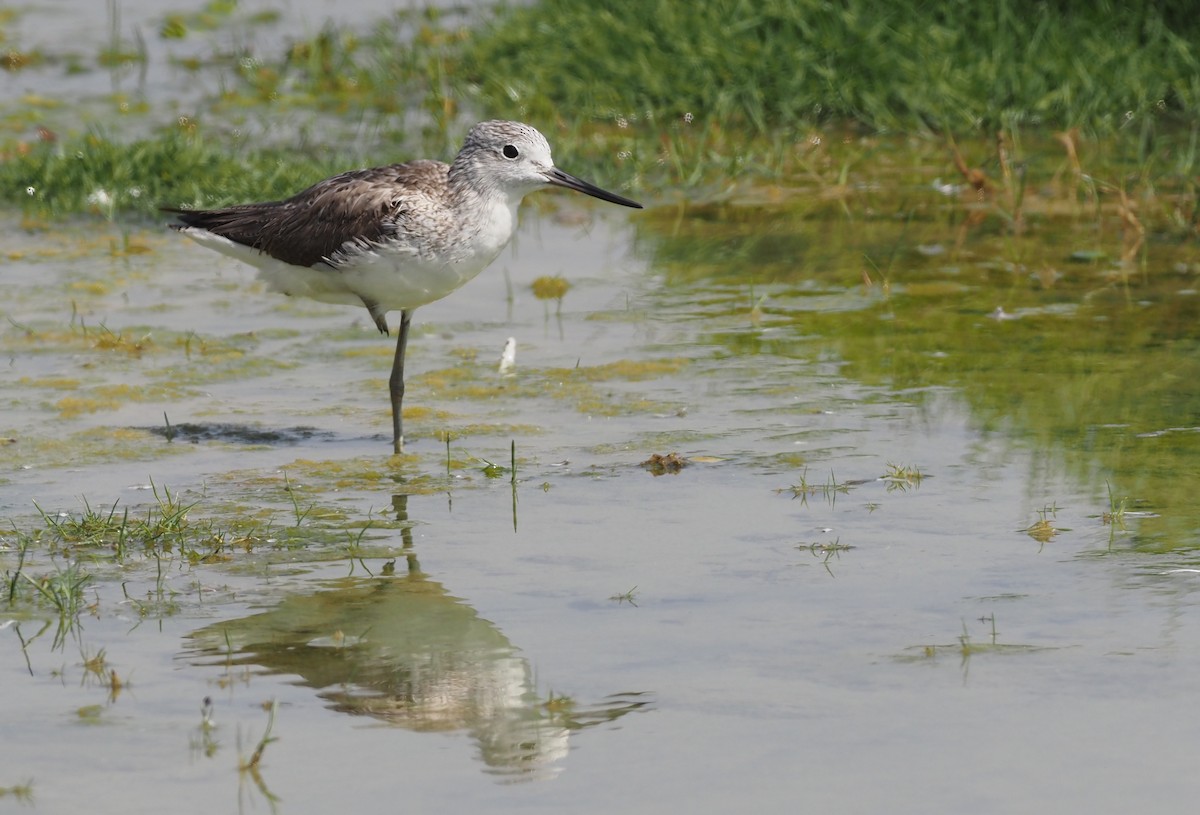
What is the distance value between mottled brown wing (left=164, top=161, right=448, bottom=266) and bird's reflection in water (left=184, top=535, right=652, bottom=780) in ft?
7.03

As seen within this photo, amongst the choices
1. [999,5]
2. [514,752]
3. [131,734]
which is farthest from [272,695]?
[999,5]

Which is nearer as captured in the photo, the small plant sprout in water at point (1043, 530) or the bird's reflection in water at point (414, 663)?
the bird's reflection in water at point (414, 663)

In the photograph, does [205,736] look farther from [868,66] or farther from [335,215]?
[868,66]

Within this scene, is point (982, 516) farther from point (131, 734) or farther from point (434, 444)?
point (131, 734)

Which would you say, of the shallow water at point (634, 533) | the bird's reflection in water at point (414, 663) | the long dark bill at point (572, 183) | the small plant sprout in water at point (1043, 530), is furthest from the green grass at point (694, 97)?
the bird's reflection in water at point (414, 663)

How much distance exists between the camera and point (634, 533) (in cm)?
670

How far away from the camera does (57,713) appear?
515cm

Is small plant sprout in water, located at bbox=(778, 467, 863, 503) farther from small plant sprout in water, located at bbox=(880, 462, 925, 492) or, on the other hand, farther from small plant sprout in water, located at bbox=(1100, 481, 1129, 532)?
small plant sprout in water, located at bbox=(1100, 481, 1129, 532)

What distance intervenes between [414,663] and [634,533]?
1366mm

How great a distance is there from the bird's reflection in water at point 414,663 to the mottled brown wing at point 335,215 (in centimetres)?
214

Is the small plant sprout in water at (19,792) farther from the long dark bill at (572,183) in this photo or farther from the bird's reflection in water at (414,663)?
the long dark bill at (572,183)

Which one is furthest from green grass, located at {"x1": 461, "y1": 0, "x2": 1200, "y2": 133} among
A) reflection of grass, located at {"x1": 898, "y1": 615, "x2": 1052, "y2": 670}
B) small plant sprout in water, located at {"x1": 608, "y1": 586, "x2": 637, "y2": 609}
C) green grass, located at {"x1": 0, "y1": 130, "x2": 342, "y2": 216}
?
reflection of grass, located at {"x1": 898, "y1": 615, "x2": 1052, "y2": 670}

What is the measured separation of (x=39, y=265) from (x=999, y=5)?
6.83 meters

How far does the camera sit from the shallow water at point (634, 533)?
4.85 m
